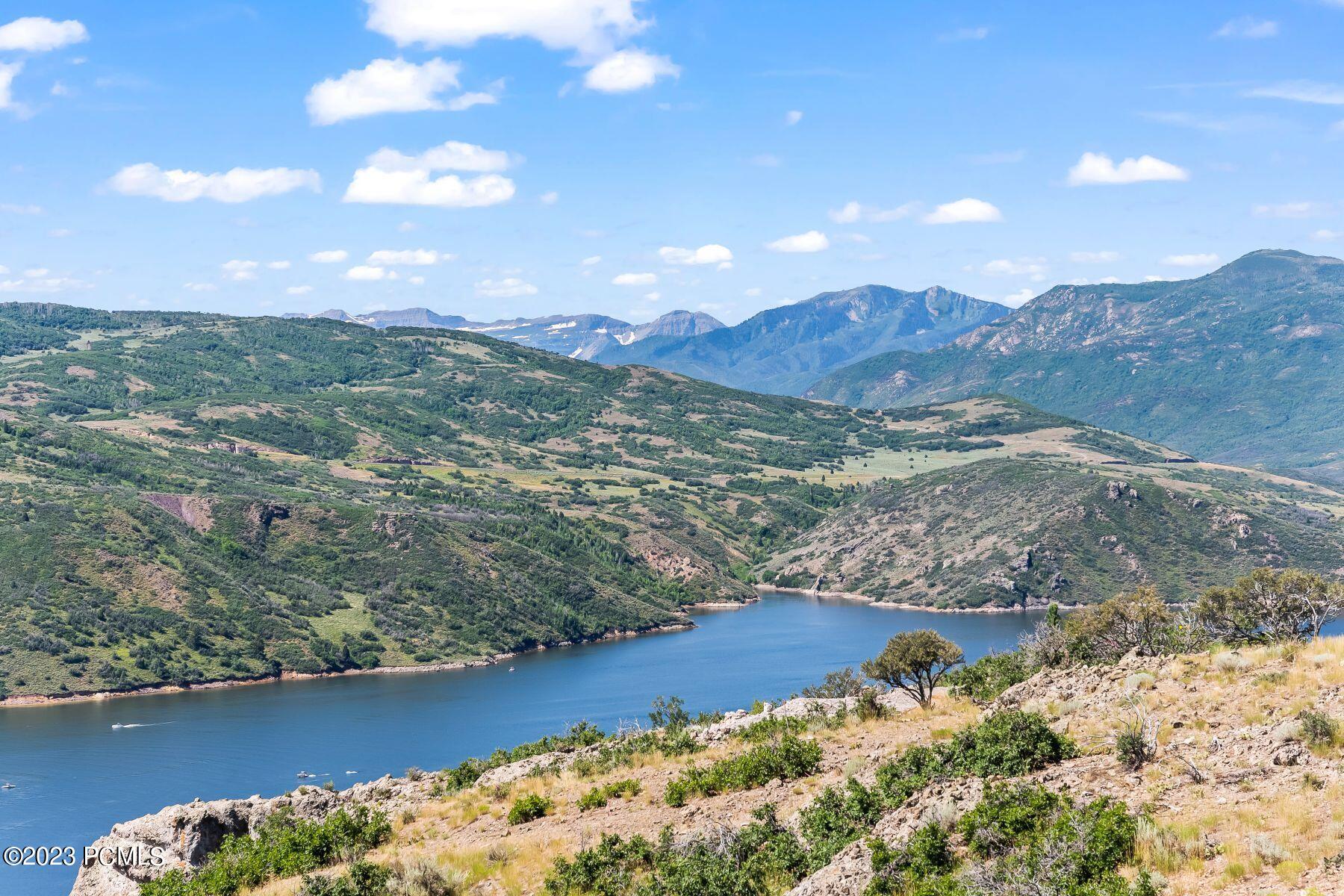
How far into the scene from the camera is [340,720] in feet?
429

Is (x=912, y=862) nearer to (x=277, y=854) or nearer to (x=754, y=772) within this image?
(x=754, y=772)

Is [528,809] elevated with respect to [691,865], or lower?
lower

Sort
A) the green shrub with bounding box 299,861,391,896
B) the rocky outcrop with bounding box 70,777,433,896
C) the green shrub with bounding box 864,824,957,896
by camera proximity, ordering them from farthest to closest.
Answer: the rocky outcrop with bounding box 70,777,433,896 < the green shrub with bounding box 299,861,391,896 < the green shrub with bounding box 864,824,957,896

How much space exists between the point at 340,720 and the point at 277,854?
109 metres

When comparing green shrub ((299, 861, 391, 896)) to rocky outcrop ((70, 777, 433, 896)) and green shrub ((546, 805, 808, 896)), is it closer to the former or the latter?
green shrub ((546, 805, 808, 896))

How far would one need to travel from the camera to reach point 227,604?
167m

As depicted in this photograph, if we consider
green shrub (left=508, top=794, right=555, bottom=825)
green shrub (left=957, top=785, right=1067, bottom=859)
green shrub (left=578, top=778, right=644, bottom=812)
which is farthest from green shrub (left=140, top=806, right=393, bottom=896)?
green shrub (left=957, top=785, right=1067, bottom=859)

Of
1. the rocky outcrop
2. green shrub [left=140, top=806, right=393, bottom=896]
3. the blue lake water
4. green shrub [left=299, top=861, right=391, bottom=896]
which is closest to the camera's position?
green shrub [left=299, top=861, right=391, bottom=896]

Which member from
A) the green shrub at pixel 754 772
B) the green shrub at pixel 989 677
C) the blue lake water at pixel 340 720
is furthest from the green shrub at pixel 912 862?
the blue lake water at pixel 340 720

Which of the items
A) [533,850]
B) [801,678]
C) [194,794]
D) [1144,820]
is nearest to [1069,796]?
[1144,820]

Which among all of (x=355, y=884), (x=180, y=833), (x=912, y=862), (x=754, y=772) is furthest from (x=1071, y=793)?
(x=180, y=833)

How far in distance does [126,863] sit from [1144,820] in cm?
2464

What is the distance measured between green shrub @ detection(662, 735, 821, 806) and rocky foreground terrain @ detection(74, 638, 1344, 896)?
1.47ft

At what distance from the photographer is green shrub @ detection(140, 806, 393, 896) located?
86.1 feet
